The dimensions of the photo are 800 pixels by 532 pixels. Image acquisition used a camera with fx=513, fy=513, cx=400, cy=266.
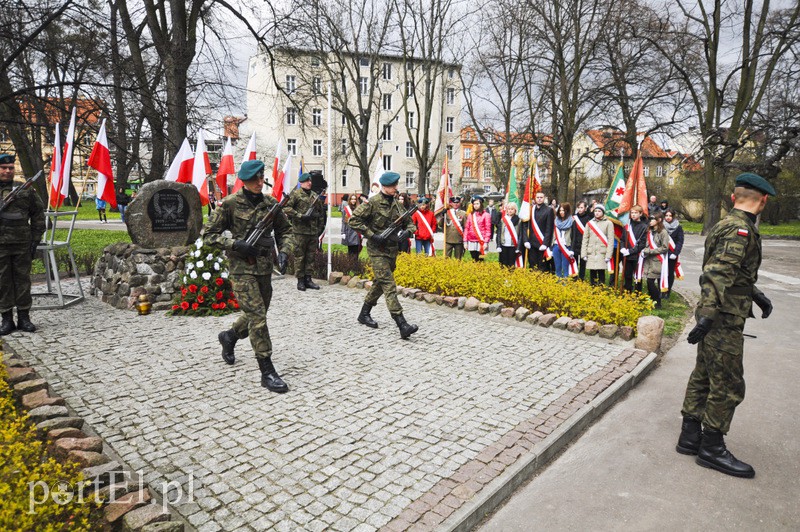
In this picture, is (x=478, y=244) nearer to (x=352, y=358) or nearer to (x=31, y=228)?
(x=352, y=358)

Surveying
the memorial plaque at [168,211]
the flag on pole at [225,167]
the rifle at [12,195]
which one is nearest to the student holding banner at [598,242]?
the flag on pole at [225,167]

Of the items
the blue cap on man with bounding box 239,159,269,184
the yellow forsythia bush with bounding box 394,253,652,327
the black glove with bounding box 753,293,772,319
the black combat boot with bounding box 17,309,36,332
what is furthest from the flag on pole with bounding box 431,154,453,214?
the black glove with bounding box 753,293,772,319

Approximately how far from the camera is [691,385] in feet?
13.5

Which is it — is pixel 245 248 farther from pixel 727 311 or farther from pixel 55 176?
pixel 55 176

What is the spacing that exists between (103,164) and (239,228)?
496 centimetres

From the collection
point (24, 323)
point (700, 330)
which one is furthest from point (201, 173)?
point (700, 330)

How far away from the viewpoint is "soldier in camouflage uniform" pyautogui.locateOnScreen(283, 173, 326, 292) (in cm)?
1041

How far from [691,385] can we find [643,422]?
791 millimetres

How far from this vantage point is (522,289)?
8477mm

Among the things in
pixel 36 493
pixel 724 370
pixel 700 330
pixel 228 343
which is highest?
pixel 700 330

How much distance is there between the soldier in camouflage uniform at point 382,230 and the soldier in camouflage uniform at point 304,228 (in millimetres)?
3496

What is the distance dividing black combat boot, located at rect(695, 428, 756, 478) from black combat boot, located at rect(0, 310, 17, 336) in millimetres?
A: 8055

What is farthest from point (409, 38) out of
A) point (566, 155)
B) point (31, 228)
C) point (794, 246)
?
point (31, 228)

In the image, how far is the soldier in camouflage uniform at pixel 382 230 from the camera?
6941 mm
